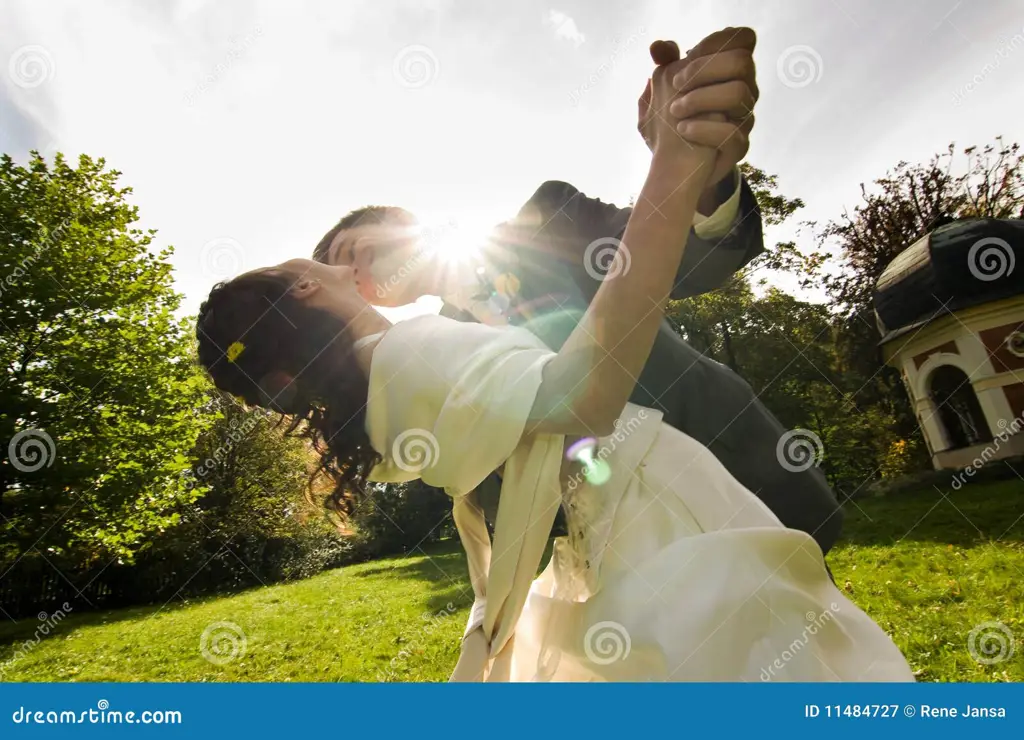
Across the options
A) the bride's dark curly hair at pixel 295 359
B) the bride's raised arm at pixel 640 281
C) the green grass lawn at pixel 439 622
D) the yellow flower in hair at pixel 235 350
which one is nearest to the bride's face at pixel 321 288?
the bride's dark curly hair at pixel 295 359

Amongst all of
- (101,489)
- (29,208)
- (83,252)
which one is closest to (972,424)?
(101,489)

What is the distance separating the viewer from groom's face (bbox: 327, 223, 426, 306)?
211cm

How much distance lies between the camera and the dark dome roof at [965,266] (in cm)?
1319

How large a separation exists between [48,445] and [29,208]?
4.92m

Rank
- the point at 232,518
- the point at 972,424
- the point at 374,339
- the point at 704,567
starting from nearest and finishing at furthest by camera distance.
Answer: the point at 704,567 → the point at 374,339 → the point at 972,424 → the point at 232,518

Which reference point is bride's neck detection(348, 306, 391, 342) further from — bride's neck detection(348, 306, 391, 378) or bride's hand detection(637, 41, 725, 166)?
bride's hand detection(637, 41, 725, 166)

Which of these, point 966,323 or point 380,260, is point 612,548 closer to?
point 380,260

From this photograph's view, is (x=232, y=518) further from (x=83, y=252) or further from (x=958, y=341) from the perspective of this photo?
(x=958, y=341)

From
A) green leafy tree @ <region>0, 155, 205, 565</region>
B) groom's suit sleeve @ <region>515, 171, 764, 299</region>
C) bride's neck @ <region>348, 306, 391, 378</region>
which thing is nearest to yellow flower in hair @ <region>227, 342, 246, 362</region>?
bride's neck @ <region>348, 306, 391, 378</region>

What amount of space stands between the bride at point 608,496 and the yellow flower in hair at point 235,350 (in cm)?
29

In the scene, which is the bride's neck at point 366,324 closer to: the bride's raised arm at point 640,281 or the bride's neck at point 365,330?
the bride's neck at point 365,330

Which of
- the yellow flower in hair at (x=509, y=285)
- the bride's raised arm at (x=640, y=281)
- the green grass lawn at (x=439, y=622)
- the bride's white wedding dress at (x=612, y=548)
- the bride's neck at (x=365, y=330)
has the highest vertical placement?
the yellow flower in hair at (x=509, y=285)

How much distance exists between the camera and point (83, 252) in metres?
11.1

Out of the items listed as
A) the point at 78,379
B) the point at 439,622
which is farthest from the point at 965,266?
the point at 78,379
